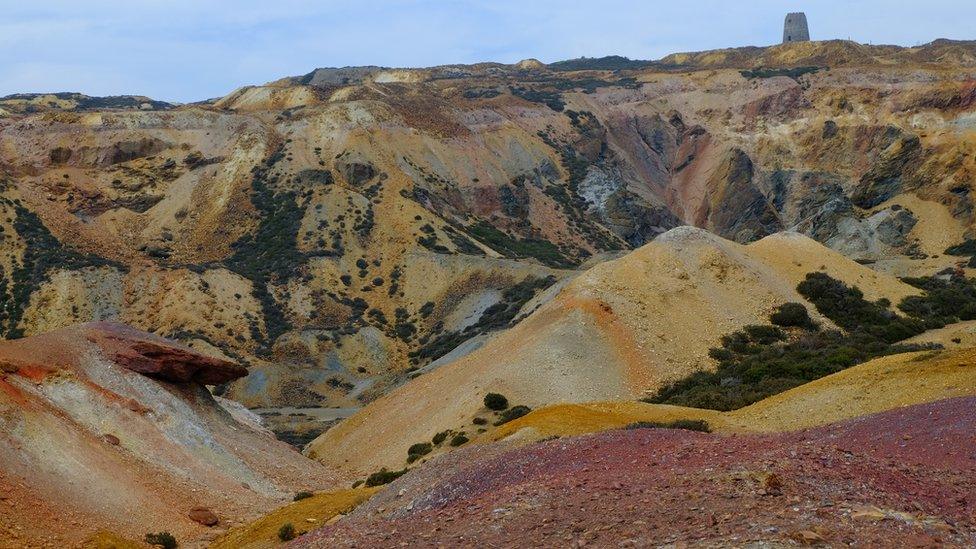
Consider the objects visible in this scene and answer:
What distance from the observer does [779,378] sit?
124 feet

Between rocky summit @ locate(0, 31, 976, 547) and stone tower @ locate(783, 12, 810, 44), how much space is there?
23834mm

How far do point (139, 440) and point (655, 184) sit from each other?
99486 millimetres

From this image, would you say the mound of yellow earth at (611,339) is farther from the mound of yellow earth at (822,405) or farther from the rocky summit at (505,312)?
the mound of yellow earth at (822,405)

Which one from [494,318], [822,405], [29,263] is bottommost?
[494,318]

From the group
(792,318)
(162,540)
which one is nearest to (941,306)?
(792,318)

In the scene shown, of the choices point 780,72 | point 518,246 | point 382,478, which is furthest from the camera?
point 780,72

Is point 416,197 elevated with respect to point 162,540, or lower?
elevated

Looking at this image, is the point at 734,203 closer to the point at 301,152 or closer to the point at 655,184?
the point at 655,184

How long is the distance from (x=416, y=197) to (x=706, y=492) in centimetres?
7886

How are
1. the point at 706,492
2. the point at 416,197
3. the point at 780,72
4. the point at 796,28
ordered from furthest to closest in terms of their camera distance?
the point at 796,28 < the point at 780,72 < the point at 416,197 < the point at 706,492

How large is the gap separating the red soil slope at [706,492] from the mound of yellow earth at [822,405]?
417 centimetres

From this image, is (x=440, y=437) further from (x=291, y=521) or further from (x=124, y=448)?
(x=291, y=521)

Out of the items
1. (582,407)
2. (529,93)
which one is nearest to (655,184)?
(529,93)

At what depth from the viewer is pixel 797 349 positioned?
144ft
